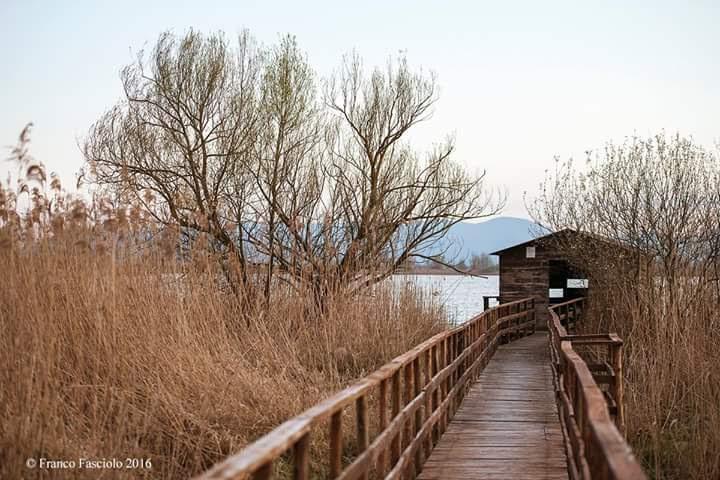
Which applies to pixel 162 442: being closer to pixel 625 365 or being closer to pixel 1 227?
pixel 1 227

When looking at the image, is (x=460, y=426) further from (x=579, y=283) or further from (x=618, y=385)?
(x=579, y=283)

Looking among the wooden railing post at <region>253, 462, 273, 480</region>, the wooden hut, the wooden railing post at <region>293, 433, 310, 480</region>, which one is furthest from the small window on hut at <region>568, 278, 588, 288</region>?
the wooden railing post at <region>253, 462, 273, 480</region>

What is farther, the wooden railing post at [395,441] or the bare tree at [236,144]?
the bare tree at [236,144]

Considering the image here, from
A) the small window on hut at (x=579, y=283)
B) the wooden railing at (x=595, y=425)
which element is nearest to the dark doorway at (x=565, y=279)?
the small window on hut at (x=579, y=283)

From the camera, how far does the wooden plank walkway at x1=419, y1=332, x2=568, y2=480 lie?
7168mm

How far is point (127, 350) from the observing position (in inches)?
265

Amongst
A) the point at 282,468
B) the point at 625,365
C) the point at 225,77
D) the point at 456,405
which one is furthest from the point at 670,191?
the point at 282,468

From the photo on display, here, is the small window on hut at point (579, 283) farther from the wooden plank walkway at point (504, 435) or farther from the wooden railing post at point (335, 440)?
the wooden railing post at point (335, 440)

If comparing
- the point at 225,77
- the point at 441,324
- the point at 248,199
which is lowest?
the point at 441,324

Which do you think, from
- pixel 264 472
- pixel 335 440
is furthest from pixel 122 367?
pixel 264 472

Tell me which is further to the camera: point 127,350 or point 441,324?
point 441,324

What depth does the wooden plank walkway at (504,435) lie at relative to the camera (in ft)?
23.5

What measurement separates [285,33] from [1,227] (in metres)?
12.2

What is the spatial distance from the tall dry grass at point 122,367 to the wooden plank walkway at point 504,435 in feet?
4.28
